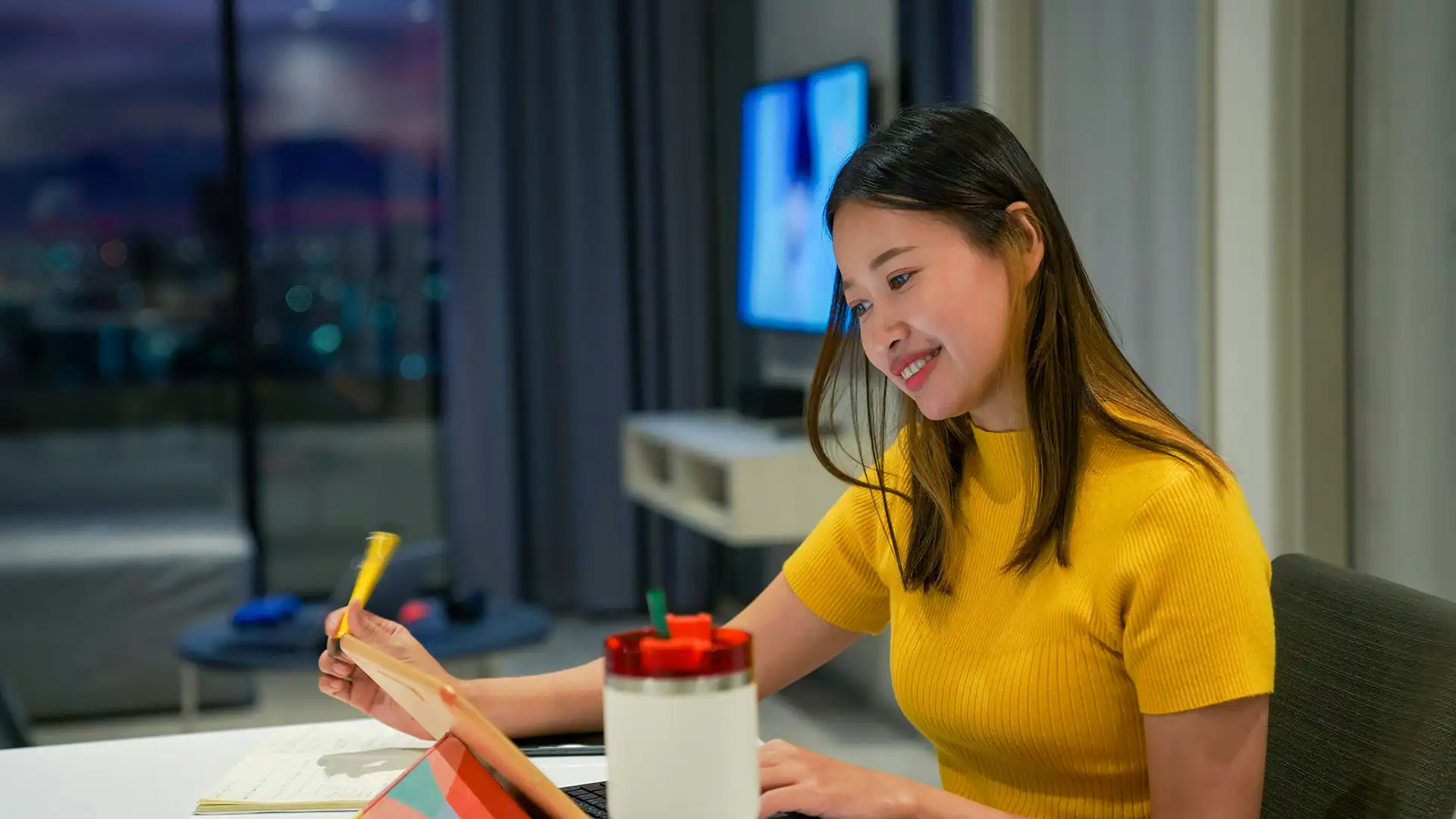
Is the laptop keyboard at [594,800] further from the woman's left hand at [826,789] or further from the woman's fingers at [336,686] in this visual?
the woman's fingers at [336,686]

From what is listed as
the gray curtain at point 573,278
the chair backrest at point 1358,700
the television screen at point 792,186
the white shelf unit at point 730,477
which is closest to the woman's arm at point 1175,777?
the chair backrest at point 1358,700

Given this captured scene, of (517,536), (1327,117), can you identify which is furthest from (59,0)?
(1327,117)

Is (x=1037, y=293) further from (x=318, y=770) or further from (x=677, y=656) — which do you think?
(x=318, y=770)

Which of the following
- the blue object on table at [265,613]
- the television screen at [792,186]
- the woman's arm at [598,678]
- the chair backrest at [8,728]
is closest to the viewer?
the woman's arm at [598,678]

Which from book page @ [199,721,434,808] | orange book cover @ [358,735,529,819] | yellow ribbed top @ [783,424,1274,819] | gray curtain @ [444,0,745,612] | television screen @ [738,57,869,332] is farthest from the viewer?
gray curtain @ [444,0,745,612]

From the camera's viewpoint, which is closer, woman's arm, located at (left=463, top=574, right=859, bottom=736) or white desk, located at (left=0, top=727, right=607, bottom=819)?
white desk, located at (left=0, top=727, right=607, bottom=819)

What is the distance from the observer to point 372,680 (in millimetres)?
1252

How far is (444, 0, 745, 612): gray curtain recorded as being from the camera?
182 inches

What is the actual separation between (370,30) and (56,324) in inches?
58.4

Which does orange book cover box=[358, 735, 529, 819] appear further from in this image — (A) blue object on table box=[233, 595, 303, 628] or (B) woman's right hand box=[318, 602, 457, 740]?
(A) blue object on table box=[233, 595, 303, 628]

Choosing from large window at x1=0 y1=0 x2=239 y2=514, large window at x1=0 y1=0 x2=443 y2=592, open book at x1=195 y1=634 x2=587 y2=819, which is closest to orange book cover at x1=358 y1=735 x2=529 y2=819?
open book at x1=195 y1=634 x2=587 y2=819

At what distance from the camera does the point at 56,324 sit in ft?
16.5

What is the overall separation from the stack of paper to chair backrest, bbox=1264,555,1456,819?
0.72 meters

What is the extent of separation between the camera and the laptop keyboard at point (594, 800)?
1007 millimetres
